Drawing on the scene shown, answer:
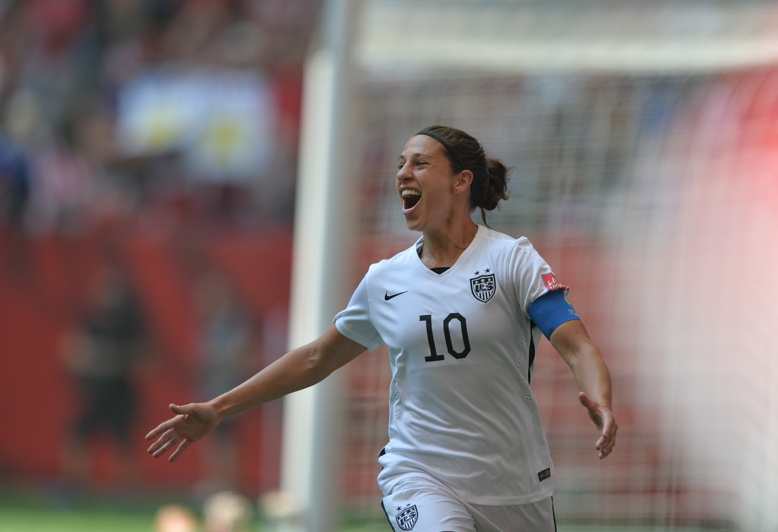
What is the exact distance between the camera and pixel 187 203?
1440cm

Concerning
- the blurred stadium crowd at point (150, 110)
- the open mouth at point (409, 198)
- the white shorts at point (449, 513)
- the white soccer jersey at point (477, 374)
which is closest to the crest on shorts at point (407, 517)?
the white shorts at point (449, 513)

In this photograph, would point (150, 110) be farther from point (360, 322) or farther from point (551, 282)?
point (551, 282)

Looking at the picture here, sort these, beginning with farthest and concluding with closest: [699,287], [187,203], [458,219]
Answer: [187,203] → [699,287] → [458,219]

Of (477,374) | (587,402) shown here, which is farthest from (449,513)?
(587,402)

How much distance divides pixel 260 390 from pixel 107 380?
9455mm

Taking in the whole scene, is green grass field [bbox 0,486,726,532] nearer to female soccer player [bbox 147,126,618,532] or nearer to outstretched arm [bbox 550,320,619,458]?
female soccer player [bbox 147,126,618,532]

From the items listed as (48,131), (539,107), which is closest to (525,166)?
(539,107)

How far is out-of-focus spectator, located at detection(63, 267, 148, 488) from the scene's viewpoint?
13062 mm

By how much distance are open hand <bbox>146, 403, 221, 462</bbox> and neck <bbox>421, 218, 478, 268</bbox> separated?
0.93 m

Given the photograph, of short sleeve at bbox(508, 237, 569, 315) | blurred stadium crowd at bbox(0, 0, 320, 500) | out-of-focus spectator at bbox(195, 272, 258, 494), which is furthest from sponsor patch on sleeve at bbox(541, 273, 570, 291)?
blurred stadium crowd at bbox(0, 0, 320, 500)

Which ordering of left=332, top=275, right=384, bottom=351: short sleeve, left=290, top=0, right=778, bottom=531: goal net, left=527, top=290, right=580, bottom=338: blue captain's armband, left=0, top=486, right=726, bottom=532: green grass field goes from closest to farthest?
left=527, top=290, right=580, bottom=338: blue captain's armband → left=332, top=275, right=384, bottom=351: short sleeve → left=290, top=0, right=778, bottom=531: goal net → left=0, top=486, right=726, bottom=532: green grass field

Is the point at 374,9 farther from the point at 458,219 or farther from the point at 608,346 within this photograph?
the point at 458,219

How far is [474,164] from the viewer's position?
4.01 meters

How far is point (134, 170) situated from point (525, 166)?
29.5 ft
